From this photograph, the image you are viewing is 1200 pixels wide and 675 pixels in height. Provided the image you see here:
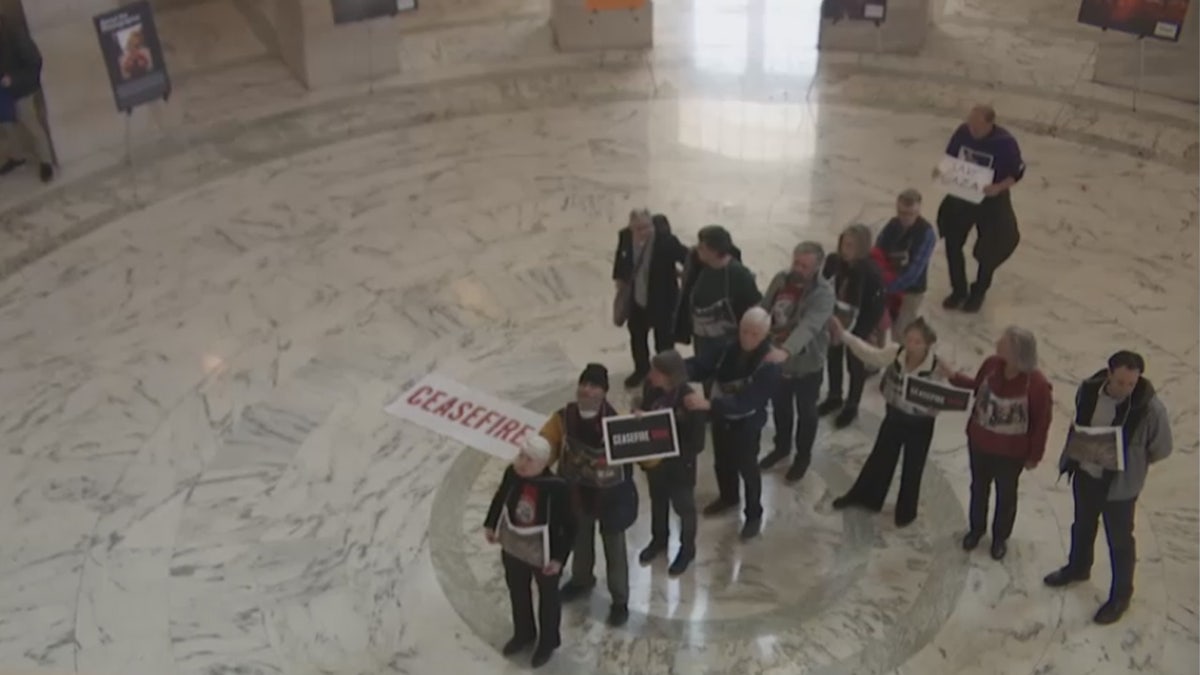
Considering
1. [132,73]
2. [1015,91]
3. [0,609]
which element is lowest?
[0,609]

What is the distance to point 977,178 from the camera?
8.50 metres

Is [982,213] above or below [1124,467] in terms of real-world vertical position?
above

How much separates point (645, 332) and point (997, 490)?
7.51 ft

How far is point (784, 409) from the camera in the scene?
7.39m

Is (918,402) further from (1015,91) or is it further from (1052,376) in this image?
(1015,91)

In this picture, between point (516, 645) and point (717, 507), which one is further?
point (717, 507)

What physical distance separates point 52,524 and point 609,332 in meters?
3.66

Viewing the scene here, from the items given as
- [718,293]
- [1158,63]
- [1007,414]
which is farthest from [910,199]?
[1158,63]

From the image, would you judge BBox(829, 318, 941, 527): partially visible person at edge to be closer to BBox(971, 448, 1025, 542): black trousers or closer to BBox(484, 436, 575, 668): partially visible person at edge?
BBox(971, 448, 1025, 542): black trousers

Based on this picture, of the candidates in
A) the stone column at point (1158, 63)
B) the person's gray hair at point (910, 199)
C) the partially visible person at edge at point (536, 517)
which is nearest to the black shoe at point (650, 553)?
the partially visible person at edge at point (536, 517)

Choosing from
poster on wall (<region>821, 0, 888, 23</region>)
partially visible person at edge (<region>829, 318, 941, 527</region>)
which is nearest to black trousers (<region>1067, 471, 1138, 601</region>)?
partially visible person at edge (<region>829, 318, 941, 527</region>)

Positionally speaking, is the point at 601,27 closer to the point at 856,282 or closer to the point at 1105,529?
the point at 856,282

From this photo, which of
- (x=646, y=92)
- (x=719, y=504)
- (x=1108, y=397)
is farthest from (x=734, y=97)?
(x=1108, y=397)

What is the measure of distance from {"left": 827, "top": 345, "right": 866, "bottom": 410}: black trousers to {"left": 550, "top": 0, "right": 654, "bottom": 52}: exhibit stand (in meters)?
6.30
